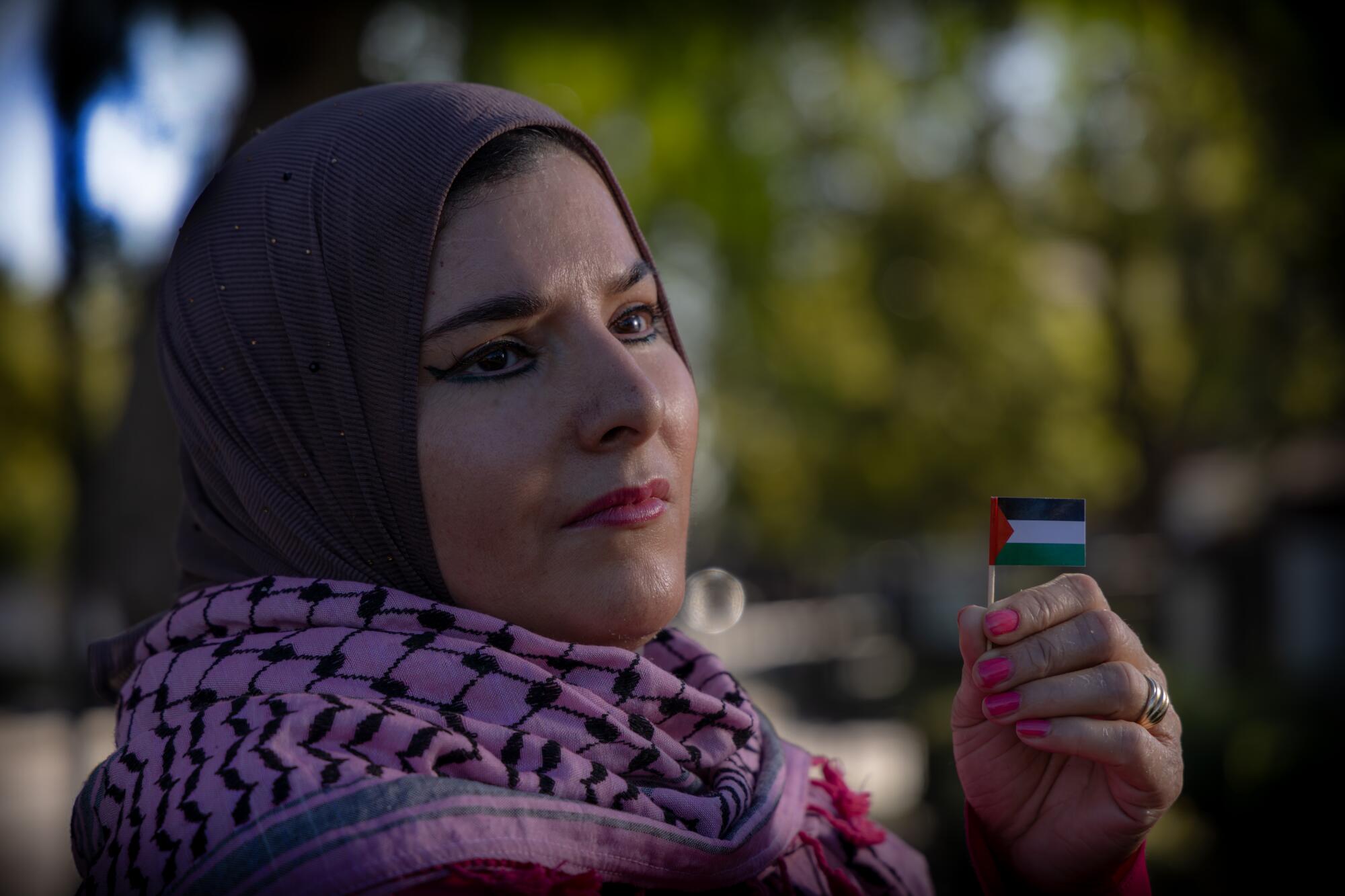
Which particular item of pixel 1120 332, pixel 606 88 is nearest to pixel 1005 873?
pixel 606 88

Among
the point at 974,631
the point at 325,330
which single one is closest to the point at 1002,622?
the point at 974,631

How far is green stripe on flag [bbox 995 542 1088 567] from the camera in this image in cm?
195

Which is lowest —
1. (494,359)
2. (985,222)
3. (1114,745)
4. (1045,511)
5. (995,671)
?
(1114,745)

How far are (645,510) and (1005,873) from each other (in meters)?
1.05

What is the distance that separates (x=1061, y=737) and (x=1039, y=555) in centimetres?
34

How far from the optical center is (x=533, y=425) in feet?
6.06

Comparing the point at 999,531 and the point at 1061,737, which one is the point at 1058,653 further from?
the point at 999,531

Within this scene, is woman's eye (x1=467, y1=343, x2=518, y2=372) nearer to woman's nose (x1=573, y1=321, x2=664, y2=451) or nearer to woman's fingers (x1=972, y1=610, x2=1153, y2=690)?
woman's nose (x1=573, y1=321, x2=664, y2=451)

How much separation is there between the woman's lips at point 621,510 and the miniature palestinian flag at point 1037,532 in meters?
0.62

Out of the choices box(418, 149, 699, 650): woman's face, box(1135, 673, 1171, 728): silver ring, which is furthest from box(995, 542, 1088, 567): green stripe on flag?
box(418, 149, 699, 650): woman's face

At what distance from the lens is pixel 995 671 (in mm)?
1775

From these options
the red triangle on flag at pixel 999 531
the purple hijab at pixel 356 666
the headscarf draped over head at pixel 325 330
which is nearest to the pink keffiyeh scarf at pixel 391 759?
the purple hijab at pixel 356 666

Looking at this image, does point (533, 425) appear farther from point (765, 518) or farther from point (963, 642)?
point (765, 518)

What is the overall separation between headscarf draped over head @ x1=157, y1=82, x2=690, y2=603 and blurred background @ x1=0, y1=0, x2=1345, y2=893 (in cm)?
71
